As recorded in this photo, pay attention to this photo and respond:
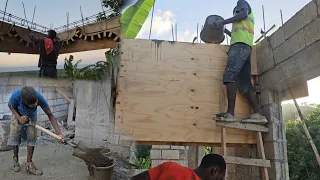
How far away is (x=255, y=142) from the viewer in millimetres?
2219

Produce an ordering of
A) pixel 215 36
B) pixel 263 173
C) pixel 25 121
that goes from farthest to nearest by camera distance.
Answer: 1. pixel 215 36
2. pixel 263 173
3. pixel 25 121

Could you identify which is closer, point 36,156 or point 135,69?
point 36,156

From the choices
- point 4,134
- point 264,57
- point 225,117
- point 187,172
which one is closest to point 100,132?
point 4,134

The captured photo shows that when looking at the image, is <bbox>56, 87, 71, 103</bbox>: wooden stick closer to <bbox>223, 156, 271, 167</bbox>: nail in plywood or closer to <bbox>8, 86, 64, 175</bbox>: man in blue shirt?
<bbox>8, 86, 64, 175</bbox>: man in blue shirt

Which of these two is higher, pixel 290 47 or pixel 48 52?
pixel 290 47

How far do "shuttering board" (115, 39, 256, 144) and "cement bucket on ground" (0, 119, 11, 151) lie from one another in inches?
47.1

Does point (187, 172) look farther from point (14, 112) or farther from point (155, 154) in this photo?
point (155, 154)

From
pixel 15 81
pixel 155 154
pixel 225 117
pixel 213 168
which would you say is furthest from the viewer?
pixel 155 154

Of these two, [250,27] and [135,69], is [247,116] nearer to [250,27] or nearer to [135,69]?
[250,27]

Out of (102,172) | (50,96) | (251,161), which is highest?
(50,96)

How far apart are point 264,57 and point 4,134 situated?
1.82m

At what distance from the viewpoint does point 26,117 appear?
90 centimetres

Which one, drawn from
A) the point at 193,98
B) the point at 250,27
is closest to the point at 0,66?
the point at 193,98

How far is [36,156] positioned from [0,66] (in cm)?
28
